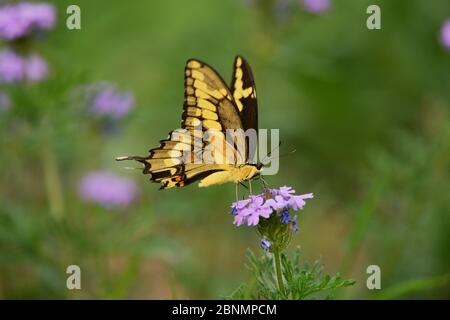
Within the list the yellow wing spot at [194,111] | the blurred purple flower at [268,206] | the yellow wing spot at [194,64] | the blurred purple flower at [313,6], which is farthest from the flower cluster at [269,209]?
the blurred purple flower at [313,6]

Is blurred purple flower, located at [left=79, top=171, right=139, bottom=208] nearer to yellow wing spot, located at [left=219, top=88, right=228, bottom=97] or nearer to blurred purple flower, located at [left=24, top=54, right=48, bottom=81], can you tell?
blurred purple flower, located at [left=24, top=54, right=48, bottom=81]

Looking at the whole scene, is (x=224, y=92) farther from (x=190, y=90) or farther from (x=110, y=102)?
(x=110, y=102)

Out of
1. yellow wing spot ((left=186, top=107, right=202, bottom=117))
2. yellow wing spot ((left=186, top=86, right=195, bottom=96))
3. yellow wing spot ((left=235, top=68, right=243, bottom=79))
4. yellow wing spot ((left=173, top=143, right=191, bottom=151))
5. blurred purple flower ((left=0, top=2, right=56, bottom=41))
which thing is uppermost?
blurred purple flower ((left=0, top=2, right=56, bottom=41))

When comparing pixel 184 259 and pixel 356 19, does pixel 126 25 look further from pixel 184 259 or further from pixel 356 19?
pixel 184 259

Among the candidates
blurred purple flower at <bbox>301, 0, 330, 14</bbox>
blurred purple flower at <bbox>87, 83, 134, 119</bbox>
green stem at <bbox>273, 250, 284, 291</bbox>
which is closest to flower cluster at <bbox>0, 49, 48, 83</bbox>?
blurred purple flower at <bbox>87, 83, 134, 119</bbox>

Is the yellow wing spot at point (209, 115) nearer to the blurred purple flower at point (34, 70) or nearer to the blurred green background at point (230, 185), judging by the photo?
the blurred green background at point (230, 185)

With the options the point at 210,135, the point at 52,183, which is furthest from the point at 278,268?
the point at 52,183
